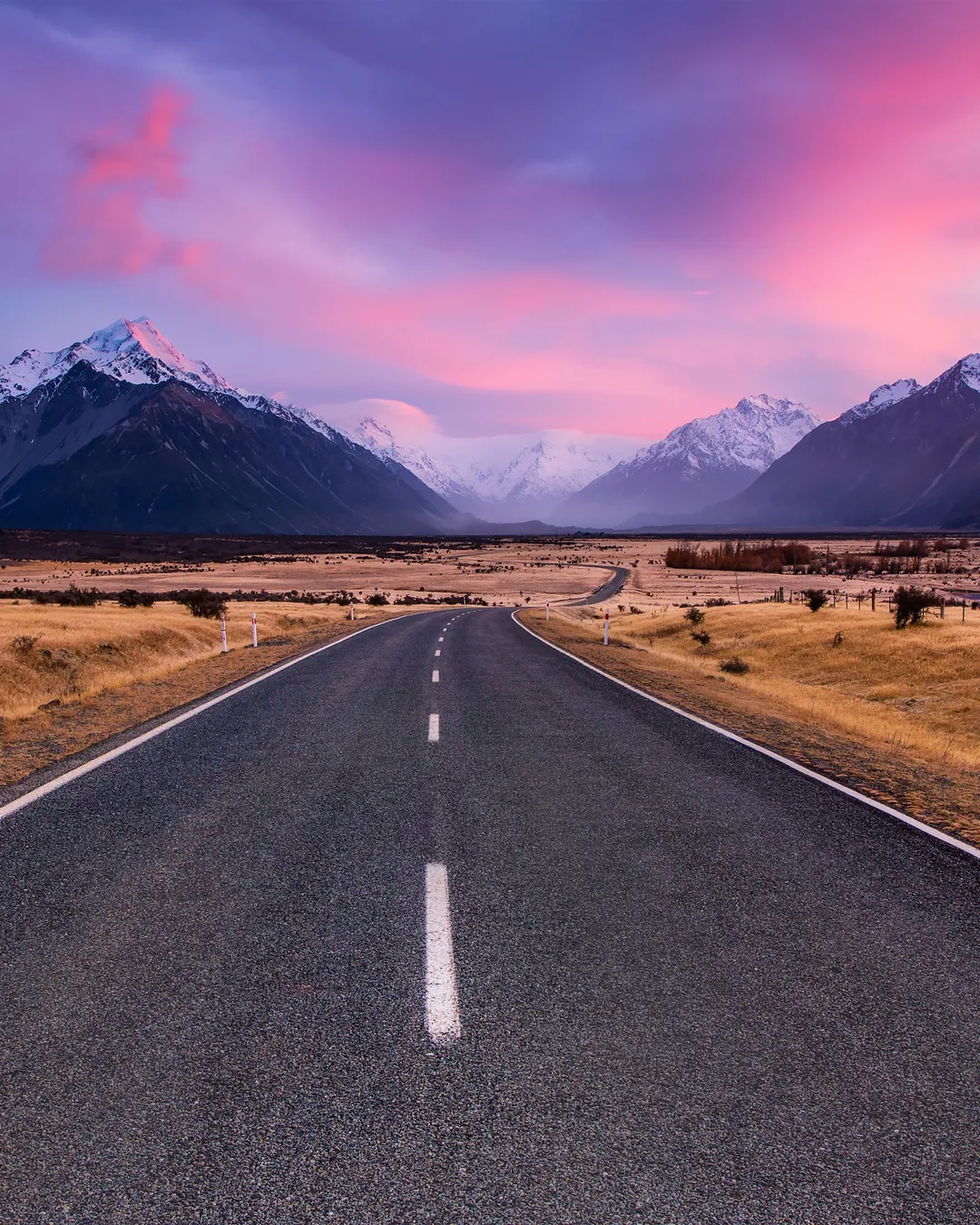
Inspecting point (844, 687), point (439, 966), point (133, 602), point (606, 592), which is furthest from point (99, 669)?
point (606, 592)

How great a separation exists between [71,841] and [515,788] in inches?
164

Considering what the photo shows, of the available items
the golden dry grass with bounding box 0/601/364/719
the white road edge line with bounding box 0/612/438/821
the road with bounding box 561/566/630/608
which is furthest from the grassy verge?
the road with bounding box 561/566/630/608

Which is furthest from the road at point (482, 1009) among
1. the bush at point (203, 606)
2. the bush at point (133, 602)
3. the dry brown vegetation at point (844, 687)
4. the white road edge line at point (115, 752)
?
the bush at point (133, 602)

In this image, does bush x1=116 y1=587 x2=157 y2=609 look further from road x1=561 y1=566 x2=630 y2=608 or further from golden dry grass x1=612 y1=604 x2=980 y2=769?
road x1=561 y1=566 x2=630 y2=608

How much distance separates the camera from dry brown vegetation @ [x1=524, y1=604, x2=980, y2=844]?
32.3ft

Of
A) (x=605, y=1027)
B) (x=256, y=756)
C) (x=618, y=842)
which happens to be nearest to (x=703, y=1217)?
(x=605, y=1027)

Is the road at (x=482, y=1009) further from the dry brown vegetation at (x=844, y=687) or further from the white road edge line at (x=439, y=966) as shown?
the dry brown vegetation at (x=844, y=687)

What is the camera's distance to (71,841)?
6.45 m

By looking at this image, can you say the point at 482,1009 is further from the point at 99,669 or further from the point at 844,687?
the point at 844,687

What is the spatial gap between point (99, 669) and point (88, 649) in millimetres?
1526

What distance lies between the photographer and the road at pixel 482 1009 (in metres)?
2.91

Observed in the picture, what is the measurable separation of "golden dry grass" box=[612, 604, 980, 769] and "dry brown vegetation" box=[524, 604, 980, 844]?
0.16 ft

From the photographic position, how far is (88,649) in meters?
22.1

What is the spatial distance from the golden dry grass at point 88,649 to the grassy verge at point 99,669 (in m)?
0.03
